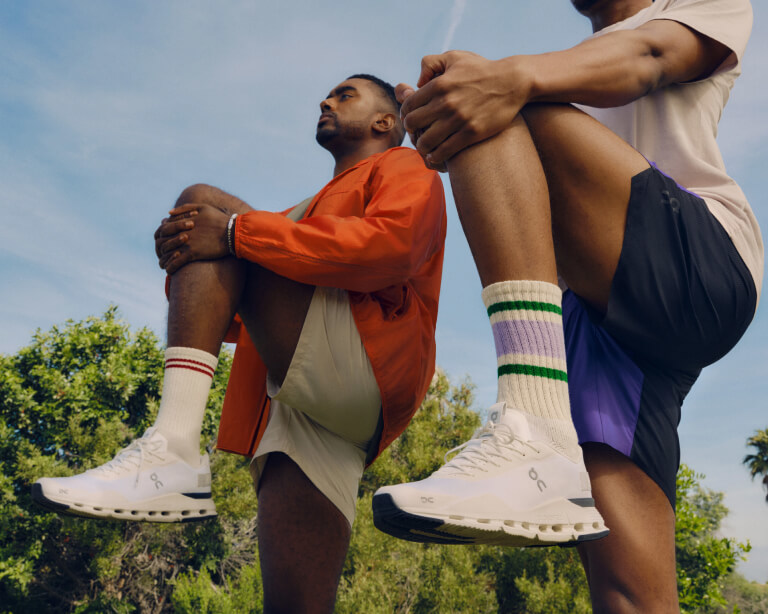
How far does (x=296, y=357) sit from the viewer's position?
1.96m

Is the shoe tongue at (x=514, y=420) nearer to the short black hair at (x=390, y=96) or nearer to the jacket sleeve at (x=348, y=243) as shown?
the jacket sleeve at (x=348, y=243)

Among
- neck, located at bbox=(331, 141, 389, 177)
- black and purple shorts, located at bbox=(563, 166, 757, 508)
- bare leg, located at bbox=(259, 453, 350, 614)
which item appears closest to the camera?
black and purple shorts, located at bbox=(563, 166, 757, 508)

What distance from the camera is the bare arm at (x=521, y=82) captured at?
118 cm

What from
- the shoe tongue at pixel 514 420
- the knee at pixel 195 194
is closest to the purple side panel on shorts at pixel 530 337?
the shoe tongue at pixel 514 420

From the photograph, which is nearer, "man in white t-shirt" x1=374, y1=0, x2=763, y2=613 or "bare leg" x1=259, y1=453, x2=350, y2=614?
"man in white t-shirt" x1=374, y1=0, x2=763, y2=613

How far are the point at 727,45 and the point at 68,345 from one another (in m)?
18.1

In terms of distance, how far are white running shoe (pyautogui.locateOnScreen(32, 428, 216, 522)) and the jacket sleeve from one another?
2.15 feet

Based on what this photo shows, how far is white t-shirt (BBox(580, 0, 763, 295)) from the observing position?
1.40 m

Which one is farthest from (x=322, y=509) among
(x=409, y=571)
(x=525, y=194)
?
(x=409, y=571)

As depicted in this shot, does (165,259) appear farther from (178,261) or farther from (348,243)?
(348,243)

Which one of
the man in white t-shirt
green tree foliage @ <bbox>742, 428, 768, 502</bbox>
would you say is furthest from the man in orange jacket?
green tree foliage @ <bbox>742, 428, 768, 502</bbox>

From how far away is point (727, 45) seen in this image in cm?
141

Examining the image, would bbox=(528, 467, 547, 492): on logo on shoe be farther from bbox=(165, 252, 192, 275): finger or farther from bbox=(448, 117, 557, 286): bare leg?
bbox=(165, 252, 192, 275): finger

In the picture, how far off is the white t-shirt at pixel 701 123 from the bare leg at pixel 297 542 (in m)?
1.51
